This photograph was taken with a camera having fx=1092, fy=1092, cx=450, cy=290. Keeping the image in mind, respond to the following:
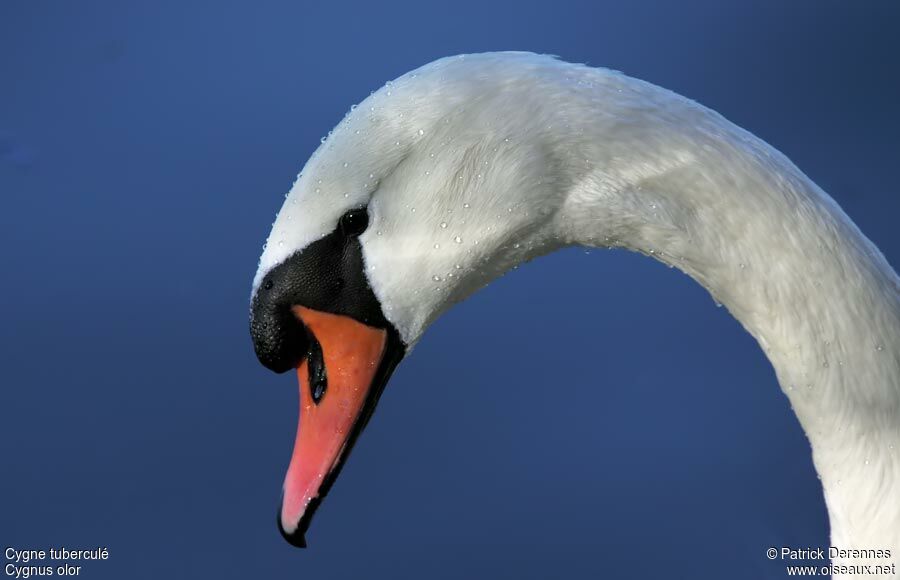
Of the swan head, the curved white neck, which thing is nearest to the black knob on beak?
the swan head

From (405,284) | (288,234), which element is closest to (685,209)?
(405,284)

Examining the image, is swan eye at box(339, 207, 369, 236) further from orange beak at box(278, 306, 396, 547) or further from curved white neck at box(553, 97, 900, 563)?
curved white neck at box(553, 97, 900, 563)

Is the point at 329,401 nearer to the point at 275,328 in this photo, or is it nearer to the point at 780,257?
the point at 275,328

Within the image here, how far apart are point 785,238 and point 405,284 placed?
53 cm

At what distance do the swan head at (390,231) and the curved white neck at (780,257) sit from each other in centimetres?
11

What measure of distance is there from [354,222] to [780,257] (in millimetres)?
579

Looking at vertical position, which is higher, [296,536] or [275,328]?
[275,328]

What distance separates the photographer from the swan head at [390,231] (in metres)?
1.45

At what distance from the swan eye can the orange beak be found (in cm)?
13

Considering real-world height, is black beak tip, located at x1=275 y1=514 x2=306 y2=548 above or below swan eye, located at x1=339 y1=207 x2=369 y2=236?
below

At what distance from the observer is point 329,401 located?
1600 millimetres

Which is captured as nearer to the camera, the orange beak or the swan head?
the swan head

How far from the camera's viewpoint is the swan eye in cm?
150

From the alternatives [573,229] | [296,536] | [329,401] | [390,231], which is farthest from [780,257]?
[296,536]
